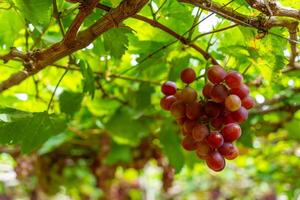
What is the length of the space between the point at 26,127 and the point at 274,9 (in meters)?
0.49

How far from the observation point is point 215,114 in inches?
31.2

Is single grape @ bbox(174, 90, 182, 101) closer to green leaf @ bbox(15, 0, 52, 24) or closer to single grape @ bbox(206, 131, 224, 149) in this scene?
single grape @ bbox(206, 131, 224, 149)

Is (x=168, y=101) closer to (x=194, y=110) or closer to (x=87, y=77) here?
(x=194, y=110)

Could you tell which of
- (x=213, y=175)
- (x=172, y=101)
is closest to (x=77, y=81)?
(x=172, y=101)

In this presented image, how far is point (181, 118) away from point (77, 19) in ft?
0.76

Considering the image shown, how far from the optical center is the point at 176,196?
Result: 348 centimetres

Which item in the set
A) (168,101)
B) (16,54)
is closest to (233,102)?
Answer: (168,101)

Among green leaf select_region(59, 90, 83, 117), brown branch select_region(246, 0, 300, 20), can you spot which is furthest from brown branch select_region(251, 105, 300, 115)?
brown branch select_region(246, 0, 300, 20)

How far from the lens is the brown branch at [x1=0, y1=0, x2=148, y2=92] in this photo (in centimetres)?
70

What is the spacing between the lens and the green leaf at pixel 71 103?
1260mm

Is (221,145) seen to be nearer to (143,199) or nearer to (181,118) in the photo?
(181,118)

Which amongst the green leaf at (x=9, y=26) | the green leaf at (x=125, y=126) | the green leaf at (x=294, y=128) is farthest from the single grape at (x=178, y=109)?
the green leaf at (x=294, y=128)

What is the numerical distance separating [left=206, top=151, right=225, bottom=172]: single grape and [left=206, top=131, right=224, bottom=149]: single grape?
0.04 feet

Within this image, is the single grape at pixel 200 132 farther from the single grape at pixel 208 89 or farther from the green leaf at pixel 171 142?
the green leaf at pixel 171 142
